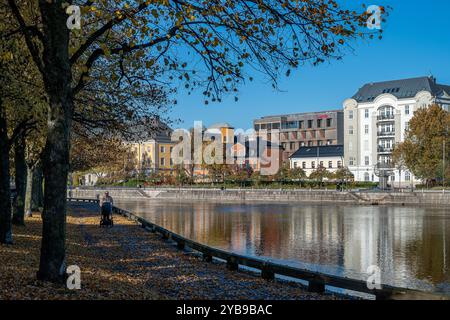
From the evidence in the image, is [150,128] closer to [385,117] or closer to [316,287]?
[316,287]

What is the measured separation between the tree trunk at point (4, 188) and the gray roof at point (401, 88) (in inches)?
4105

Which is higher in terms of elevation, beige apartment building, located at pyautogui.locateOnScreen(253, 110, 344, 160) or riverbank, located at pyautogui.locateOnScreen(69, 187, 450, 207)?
beige apartment building, located at pyautogui.locateOnScreen(253, 110, 344, 160)

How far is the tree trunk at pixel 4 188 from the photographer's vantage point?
60.0 ft

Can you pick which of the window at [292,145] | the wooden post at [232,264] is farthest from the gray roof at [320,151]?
the wooden post at [232,264]

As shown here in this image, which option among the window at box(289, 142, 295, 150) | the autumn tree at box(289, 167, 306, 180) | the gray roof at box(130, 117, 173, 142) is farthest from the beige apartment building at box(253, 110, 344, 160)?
the gray roof at box(130, 117, 173, 142)

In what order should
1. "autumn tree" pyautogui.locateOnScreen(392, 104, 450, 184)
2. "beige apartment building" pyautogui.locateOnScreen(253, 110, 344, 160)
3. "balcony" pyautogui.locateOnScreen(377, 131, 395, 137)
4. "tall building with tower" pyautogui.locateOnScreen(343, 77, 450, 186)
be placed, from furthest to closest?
"beige apartment building" pyautogui.locateOnScreen(253, 110, 344, 160) < "balcony" pyautogui.locateOnScreen(377, 131, 395, 137) < "tall building with tower" pyautogui.locateOnScreen(343, 77, 450, 186) < "autumn tree" pyautogui.locateOnScreen(392, 104, 450, 184)

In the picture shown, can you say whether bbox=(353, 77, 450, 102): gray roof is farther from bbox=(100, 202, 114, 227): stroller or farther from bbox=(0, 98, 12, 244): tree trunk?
bbox=(0, 98, 12, 244): tree trunk

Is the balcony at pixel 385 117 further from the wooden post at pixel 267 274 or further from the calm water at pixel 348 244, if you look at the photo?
the wooden post at pixel 267 274

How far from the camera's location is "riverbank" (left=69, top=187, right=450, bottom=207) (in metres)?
84.0

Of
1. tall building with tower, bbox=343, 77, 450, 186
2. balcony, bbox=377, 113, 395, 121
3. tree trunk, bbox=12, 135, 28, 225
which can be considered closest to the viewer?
tree trunk, bbox=12, 135, 28, 225

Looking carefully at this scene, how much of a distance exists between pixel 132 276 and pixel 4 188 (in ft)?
21.7

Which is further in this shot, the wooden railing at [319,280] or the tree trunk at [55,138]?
the wooden railing at [319,280]

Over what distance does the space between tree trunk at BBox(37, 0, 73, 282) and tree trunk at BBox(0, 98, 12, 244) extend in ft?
23.5

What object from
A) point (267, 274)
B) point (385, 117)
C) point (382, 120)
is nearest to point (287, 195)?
point (382, 120)
